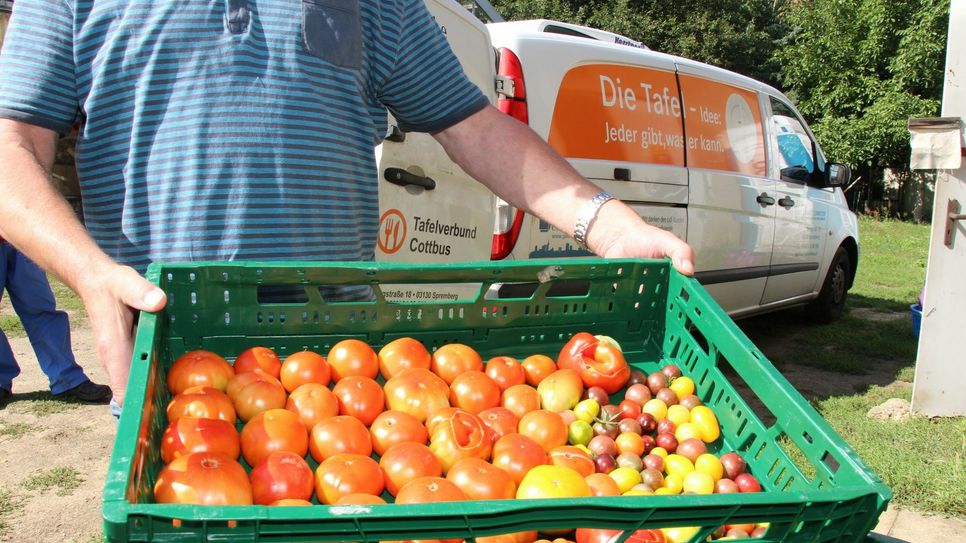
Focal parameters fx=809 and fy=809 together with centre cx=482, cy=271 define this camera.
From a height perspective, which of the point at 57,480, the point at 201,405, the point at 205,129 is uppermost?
the point at 205,129

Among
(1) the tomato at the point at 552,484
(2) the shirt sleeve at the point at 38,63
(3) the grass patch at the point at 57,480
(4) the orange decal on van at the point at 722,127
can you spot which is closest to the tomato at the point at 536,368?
(1) the tomato at the point at 552,484

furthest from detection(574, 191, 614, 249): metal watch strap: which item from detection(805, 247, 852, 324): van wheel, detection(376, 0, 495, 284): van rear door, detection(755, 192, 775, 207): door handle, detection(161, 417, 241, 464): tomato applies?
detection(805, 247, 852, 324): van wheel

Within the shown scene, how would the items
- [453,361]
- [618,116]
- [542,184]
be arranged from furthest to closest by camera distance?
[618,116]
[542,184]
[453,361]

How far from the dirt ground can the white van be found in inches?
49.3

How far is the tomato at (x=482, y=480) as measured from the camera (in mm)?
1351

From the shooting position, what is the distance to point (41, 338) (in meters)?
5.30

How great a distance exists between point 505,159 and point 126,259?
0.95 metres

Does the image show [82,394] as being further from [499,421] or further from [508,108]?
[499,421]

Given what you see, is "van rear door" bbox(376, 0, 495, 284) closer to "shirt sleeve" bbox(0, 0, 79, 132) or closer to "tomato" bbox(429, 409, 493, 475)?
"shirt sleeve" bbox(0, 0, 79, 132)

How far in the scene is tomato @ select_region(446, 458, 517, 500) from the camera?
1.35m

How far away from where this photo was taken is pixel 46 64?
1.66 meters

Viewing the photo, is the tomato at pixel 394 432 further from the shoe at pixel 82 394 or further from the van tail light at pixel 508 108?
the shoe at pixel 82 394

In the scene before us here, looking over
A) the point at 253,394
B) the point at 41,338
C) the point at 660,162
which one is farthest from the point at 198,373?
the point at 41,338

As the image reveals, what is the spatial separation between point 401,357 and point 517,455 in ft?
1.36
